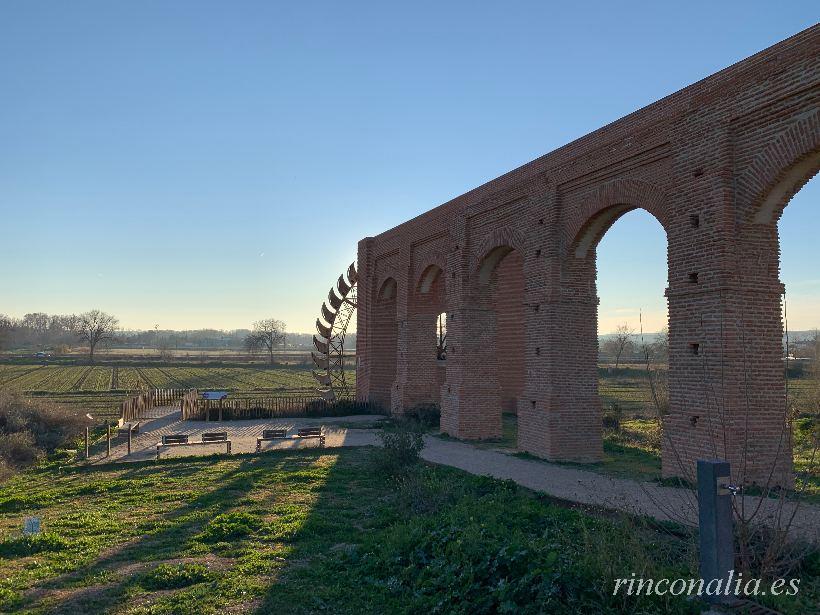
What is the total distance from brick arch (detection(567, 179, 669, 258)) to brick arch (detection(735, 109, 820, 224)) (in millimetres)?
1509

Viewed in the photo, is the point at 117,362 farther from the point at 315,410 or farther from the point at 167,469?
the point at 167,469

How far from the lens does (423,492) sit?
9.41 m

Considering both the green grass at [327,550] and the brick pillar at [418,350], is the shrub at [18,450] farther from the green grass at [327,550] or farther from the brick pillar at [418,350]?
the brick pillar at [418,350]

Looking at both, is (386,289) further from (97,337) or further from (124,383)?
(97,337)

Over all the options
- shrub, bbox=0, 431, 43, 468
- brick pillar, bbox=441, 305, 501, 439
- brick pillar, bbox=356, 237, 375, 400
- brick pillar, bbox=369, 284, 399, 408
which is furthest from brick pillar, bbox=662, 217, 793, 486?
brick pillar, bbox=356, 237, 375, 400

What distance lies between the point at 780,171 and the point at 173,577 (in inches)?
378

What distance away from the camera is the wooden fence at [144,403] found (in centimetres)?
2028

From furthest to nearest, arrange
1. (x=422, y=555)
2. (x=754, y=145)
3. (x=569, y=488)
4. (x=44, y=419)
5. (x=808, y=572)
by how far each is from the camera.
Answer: (x=44, y=419), (x=569, y=488), (x=754, y=145), (x=422, y=555), (x=808, y=572)

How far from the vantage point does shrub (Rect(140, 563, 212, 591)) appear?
6281 millimetres

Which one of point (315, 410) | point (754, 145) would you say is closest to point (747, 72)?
point (754, 145)

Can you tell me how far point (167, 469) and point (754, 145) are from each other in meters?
12.9

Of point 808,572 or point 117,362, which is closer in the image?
point 808,572

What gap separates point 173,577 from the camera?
20.9ft

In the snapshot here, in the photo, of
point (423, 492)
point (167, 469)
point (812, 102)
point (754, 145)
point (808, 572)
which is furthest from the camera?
point (167, 469)
